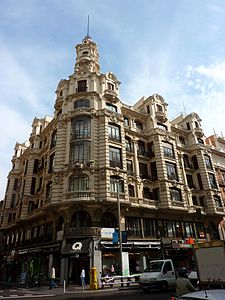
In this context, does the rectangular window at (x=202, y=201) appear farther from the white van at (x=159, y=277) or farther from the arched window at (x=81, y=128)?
the white van at (x=159, y=277)

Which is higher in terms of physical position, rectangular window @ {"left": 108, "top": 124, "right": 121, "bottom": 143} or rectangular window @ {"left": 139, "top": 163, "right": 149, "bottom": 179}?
rectangular window @ {"left": 108, "top": 124, "right": 121, "bottom": 143}

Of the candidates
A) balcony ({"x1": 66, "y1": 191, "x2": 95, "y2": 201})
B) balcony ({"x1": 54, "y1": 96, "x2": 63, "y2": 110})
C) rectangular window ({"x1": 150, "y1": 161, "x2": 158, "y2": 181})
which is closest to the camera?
balcony ({"x1": 66, "y1": 191, "x2": 95, "y2": 201})

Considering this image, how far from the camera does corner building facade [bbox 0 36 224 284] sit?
24484 millimetres

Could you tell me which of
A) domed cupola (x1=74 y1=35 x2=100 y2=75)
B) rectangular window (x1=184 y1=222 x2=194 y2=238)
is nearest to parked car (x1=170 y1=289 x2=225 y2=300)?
rectangular window (x1=184 y1=222 x2=194 y2=238)

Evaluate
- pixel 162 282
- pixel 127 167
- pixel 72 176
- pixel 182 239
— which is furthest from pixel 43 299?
pixel 182 239

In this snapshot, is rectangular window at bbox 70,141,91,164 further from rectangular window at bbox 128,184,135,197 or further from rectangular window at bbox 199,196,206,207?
rectangular window at bbox 199,196,206,207

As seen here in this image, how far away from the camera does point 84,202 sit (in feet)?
79.3

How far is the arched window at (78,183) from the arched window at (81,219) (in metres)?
2.48

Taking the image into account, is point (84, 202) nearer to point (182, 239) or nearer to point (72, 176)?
point (72, 176)

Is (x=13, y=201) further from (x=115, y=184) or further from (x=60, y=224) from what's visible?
(x=115, y=184)

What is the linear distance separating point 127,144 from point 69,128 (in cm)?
817

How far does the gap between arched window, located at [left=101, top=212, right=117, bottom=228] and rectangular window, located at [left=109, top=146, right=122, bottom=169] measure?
18.0ft

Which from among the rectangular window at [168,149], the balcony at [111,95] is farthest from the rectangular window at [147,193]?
the balcony at [111,95]

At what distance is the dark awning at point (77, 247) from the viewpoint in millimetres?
22516
